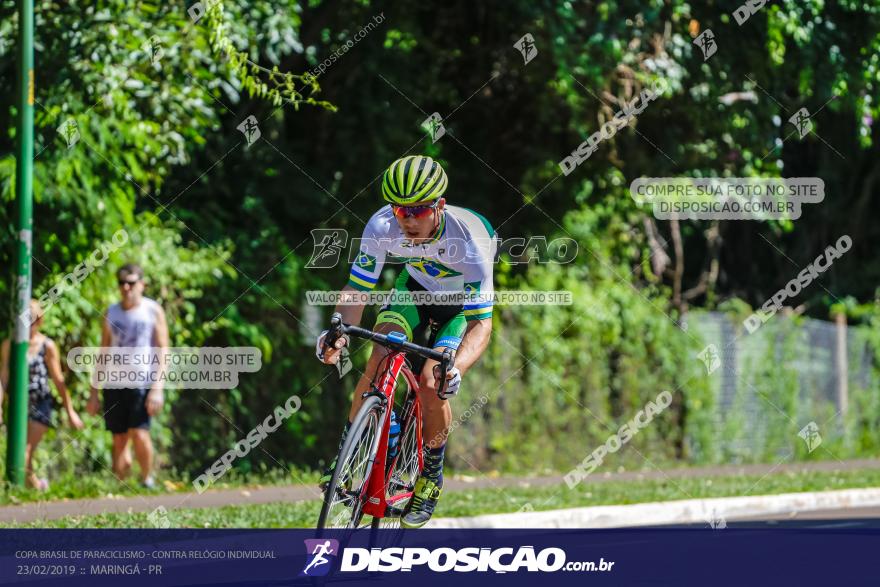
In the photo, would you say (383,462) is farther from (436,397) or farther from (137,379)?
(137,379)

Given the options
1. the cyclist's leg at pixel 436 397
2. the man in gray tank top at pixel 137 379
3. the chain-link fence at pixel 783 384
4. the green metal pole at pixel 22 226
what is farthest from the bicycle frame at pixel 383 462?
the chain-link fence at pixel 783 384

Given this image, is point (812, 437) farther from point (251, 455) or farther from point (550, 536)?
point (550, 536)

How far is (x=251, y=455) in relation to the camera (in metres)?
14.2

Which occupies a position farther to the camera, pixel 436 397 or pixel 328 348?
pixel 436 397

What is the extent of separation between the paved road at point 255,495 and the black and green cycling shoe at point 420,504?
281 cm

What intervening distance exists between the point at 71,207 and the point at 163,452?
2.42 meters

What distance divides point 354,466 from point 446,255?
1.34 m

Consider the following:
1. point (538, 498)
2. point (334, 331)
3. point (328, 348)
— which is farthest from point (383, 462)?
point (538, 498)

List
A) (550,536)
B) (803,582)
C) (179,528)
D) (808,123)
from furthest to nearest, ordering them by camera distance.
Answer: (808,123)
(550,536)
(179,528)
(803,582)

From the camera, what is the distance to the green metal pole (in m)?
11.2

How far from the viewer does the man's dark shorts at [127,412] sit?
485 inches

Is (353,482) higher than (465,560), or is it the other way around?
(353,482)

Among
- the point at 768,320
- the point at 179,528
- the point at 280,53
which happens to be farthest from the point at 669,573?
the point at 768,320

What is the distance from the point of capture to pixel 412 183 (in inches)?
299
